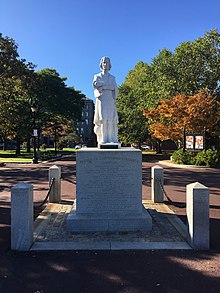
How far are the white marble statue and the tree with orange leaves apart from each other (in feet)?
53.4

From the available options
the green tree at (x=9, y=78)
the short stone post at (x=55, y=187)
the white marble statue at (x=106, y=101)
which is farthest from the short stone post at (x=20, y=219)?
the green tree at (x=9, y=78)

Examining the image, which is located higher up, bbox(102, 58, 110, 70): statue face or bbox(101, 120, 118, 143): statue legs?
bbox(102, 58, 110, 70): statue face

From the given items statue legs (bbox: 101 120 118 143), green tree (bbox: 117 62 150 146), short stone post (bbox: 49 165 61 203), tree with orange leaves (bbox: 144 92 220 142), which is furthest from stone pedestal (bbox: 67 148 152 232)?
green tree (bbox: 117 62 150 146)

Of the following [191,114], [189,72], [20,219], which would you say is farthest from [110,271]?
[189,72]

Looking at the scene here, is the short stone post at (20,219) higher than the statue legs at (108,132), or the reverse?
the statue legs at (108,132)

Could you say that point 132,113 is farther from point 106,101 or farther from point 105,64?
point 106,101

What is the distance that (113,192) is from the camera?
5703 millimetres

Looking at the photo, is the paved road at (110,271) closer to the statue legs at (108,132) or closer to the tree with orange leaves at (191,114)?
the statue legs at (108,132)

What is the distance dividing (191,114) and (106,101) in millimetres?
16707

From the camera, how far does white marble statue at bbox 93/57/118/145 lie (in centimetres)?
647

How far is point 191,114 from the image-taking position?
71.1ft

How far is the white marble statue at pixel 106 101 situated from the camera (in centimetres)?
647

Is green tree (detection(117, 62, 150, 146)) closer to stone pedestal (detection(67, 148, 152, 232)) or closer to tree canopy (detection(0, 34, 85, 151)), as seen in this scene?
tree canopy (detection(0, 34, 85, 151))

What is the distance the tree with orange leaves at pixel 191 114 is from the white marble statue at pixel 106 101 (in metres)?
16.3
